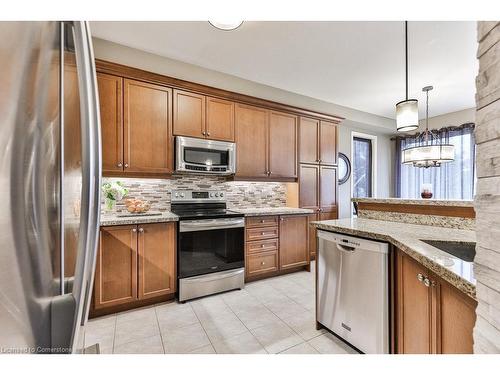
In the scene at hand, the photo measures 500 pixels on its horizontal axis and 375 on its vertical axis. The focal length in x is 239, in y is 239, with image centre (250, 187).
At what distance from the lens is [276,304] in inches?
95.8

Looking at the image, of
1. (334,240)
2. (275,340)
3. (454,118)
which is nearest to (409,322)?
(334,240)

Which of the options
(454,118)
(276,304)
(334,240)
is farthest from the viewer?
(454,118)

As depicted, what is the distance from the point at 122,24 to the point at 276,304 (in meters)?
3.07

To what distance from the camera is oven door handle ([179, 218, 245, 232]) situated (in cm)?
245

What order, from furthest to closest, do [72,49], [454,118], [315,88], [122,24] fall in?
1. [454,118]
2. [315,88]
3. [122,24]
4. [72,49]

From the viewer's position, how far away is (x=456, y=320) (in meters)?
0.95

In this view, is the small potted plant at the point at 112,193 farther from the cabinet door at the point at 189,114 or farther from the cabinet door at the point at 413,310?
the cabinet door at the point at 413,310

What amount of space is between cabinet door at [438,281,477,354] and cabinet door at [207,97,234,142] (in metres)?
2.53

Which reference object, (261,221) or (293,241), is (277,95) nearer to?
(261,221)

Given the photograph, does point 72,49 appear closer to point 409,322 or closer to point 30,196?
point 30,196

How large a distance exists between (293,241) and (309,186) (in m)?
0.95

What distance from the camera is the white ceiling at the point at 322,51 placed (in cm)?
227

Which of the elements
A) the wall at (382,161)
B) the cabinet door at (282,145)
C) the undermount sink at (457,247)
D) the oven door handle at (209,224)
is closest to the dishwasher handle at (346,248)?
the undermount sink at (457,247)

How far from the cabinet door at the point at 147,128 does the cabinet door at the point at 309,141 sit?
6.41 ft
